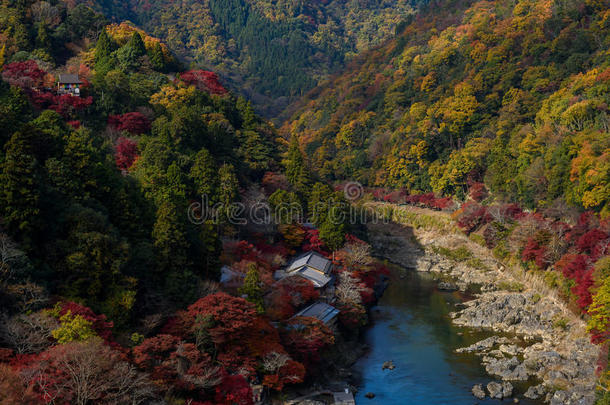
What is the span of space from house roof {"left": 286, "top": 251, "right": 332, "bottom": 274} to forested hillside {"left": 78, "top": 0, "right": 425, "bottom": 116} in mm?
96349

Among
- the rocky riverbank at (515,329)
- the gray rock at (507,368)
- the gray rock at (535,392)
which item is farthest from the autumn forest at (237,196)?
the gray rock at (507,368)

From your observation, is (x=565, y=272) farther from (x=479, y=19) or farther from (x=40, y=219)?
(x=479, y=19)

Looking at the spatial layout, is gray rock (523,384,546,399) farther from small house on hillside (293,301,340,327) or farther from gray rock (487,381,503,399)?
small house on hillside (293,301,340,327)

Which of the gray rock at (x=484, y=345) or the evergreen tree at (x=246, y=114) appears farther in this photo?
the evergreen tree at (x=246, y=114)

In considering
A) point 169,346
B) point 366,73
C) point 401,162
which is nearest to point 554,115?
point 401,162

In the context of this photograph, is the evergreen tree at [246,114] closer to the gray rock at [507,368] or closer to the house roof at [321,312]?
the house roof at [321,312]

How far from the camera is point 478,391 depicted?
2422 centimetres

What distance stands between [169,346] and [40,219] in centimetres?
698

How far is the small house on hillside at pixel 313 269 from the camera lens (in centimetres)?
3262

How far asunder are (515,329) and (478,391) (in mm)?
8427

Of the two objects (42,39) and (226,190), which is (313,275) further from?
(42,39)

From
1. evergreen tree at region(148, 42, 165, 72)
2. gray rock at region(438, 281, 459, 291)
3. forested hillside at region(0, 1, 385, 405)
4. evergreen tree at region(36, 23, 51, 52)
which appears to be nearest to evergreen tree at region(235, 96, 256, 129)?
forested hillside at region(0, 1, 385, 405)

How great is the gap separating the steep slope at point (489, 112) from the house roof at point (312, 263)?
17.7 m

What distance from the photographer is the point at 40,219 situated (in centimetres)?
2097
